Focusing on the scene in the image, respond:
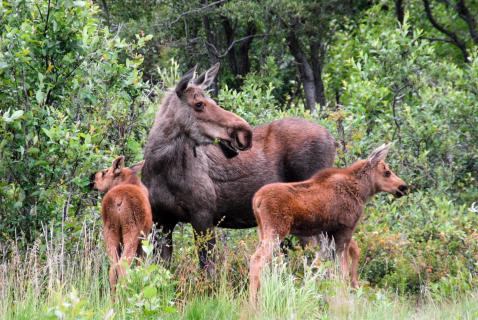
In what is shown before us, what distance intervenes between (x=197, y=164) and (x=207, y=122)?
23.3 inches

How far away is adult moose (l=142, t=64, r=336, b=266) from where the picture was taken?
11.2 meters

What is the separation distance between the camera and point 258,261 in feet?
32.8

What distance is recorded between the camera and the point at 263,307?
8.84 meters

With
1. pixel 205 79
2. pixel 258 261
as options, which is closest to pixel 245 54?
pixel 205 79

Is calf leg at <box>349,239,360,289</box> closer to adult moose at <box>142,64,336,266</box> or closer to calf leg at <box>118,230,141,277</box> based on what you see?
adult moose at <box>142,64,336,266</box>

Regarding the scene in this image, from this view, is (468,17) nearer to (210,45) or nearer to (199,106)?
(210,45)

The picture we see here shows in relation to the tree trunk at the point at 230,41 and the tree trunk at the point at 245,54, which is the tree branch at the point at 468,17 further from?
the tree trunk at the point at 230,41

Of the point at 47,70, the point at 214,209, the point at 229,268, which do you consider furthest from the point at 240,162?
the point at 47,70

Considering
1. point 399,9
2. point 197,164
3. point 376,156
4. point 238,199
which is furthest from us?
point 399,9

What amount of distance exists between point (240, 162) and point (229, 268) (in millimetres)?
1846

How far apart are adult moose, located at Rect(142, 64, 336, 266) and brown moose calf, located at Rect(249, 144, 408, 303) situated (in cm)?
72

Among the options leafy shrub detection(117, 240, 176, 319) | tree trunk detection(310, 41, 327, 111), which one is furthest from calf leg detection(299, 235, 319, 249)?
tree trunk detection(310, 41, 327, 111)

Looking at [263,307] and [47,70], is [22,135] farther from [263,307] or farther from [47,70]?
[263,307]

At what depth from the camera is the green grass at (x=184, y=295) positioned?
28.2 feet
